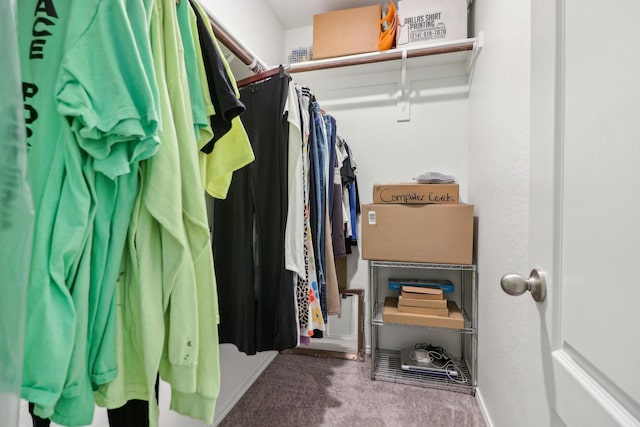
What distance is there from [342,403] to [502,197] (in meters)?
1.31

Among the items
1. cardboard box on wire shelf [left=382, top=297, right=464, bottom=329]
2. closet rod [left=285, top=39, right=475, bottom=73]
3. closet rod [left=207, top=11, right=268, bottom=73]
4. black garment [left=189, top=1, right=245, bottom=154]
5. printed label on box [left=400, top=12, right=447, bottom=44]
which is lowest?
cardboard box on wire shelf [left=382, top=297, right=464, bottom=329]

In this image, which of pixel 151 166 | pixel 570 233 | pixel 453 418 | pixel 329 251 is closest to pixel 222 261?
pixel 329 251

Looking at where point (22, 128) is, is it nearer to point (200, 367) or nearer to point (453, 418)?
point (200, 367)

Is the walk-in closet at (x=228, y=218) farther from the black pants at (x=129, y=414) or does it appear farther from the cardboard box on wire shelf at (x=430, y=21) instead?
the cardboard box on wire shelf at (x=430, y=21)

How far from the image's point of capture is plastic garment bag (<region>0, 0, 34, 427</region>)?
0.26m

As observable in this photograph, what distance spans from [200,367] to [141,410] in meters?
0.14

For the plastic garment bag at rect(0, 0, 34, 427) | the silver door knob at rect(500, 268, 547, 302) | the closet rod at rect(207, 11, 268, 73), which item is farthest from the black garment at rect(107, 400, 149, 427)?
the closet rod at rect(207, 11, 268, 73)

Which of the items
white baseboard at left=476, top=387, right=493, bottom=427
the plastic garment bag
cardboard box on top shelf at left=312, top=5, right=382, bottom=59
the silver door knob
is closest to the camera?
the plastic garment bag

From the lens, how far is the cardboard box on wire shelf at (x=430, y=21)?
1.69 metres

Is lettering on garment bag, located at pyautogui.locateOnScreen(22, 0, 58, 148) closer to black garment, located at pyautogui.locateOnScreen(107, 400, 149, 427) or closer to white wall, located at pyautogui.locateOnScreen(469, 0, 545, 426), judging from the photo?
black garment, located at pyautogui.locateOnScreen(107, 400, 149, 427)

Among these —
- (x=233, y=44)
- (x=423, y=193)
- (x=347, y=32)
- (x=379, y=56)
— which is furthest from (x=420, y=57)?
(x=233, y=44)

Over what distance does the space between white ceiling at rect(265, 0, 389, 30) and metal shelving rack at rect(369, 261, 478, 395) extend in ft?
5.99

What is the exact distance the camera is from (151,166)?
19.2 inches

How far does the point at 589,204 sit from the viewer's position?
0.39 metres
